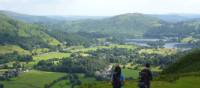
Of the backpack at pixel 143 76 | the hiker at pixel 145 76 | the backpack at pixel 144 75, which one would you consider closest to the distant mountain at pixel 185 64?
the hiker at pixel 145 76

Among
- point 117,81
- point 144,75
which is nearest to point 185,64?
point 144,75

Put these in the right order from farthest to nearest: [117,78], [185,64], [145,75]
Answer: [185,64] → [145,75] → [117,78]

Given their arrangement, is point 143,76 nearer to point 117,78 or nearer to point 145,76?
point 145,76

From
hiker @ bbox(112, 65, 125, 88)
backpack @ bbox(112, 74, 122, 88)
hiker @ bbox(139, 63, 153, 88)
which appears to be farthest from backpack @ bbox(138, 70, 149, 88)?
backpack @ bbox(112, 74, 122, 88)

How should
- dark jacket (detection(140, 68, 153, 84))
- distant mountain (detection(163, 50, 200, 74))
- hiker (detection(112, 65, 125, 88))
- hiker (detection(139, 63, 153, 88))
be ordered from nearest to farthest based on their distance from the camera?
hiker (detection(112, 65, 125, 88)) → hiker (detection(139, 63, 153, 88)) → dark jacket (detection(140, 68, 153, 84)) → distant mountain (detection(163, 50, 200, 74))

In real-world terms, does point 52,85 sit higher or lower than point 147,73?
lower

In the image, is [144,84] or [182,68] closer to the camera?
[144,84]

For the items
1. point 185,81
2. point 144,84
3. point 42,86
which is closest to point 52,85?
point 42,86

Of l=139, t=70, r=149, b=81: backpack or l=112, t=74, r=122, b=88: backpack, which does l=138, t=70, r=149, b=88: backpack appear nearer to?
l=139, t=70, r=149, b=81: backpack

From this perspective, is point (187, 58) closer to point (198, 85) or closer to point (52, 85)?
point (198, 85)

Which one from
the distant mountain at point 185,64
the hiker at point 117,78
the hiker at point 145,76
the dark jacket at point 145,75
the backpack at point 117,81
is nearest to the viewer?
the hiker at point 117,78

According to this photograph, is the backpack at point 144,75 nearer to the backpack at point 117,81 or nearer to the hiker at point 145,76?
the hiker at point 145,76
